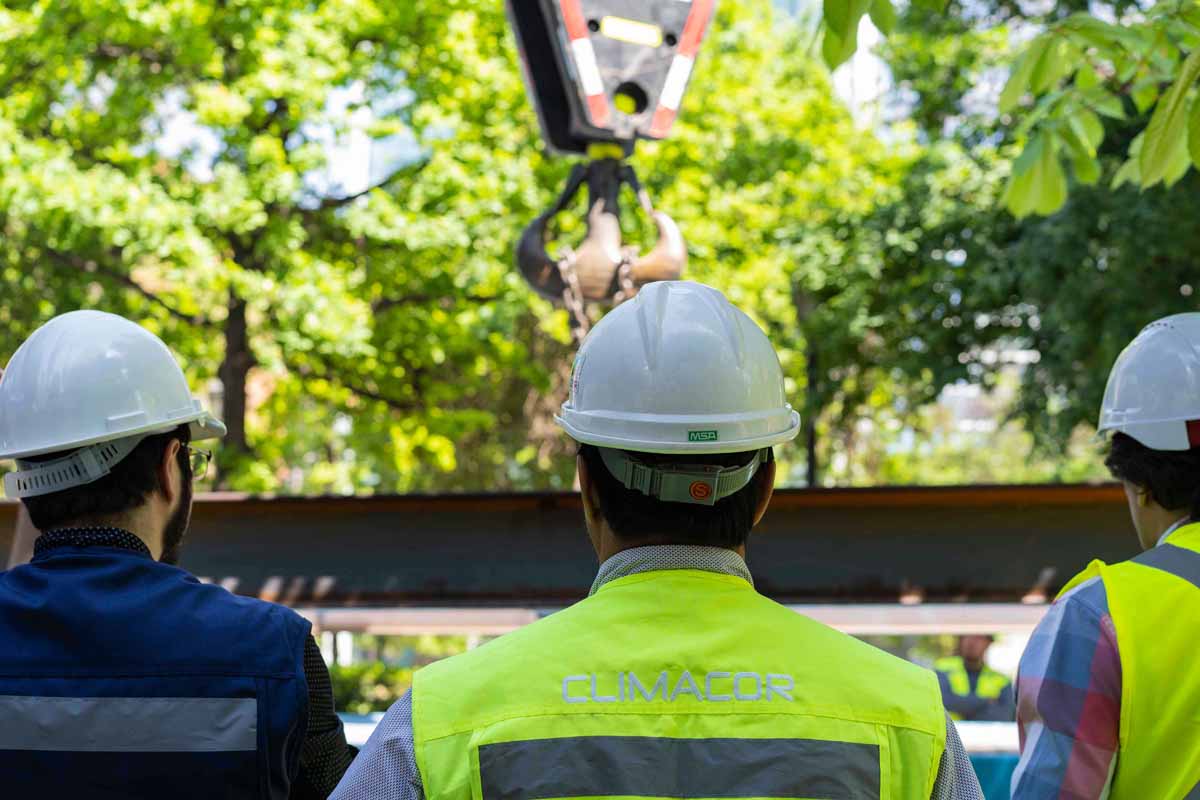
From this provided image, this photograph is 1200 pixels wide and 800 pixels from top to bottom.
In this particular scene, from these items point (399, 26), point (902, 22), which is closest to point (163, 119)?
point (399, 26)

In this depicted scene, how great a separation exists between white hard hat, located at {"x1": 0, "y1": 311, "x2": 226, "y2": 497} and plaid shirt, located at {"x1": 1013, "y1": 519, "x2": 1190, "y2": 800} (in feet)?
5.63

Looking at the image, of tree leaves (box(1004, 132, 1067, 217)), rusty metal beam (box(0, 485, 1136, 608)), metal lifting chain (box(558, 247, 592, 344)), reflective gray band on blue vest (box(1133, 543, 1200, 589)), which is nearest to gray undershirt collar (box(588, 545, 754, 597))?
reflective gray band on blue vest (box(1133, 543, 1200, 589))

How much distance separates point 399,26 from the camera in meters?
16.3

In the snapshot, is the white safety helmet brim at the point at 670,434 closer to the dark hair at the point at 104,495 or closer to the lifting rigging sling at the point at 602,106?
the dark hair at the point at 104,495

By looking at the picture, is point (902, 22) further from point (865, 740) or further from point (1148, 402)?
point (865, 740)

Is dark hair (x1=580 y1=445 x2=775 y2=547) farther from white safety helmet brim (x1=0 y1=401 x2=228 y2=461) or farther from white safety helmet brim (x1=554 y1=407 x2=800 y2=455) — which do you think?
white safety helmet brim (x1=0 y1=401 x2=228 y2=461)

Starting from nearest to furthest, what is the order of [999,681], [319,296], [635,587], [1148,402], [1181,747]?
[635,587] → [1181,747] → [1148,402] → [999,681] → [319,296]

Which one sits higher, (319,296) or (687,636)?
(687,636)

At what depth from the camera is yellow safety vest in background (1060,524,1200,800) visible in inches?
82.3

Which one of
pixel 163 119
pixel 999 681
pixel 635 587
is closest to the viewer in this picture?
pixel 635 587

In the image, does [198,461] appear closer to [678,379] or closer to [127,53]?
[678,379]

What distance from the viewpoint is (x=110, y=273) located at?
52.6 ft

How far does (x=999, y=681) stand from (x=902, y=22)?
1008 centimetres

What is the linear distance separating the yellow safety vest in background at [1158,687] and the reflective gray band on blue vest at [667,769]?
833 millimetres
